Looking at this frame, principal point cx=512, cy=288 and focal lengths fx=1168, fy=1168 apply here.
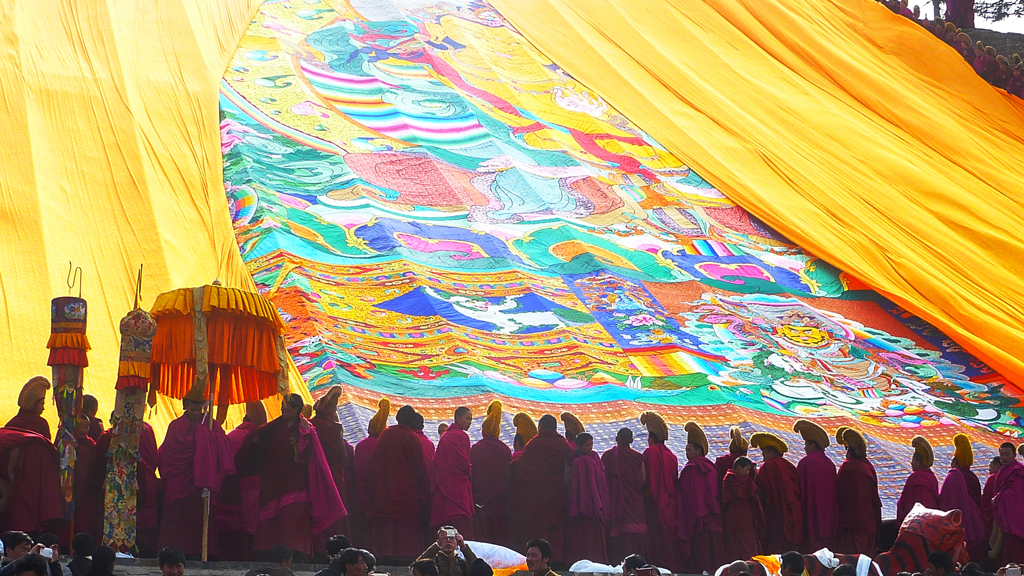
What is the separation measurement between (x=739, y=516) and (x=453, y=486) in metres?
1.65

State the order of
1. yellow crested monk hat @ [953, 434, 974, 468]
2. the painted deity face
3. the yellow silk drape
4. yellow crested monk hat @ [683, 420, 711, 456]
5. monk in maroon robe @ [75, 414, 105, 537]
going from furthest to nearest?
the painted deity face < the yellow silk drape < yellow crested monk hat @ [953, 434, 974, 468] < yellow crested monk hat @ [683, 420, 711, 456] < monk in maroon robe @ [75, 414, 105, 537]

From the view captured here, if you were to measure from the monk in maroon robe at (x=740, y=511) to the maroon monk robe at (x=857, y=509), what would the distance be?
1.81 ft

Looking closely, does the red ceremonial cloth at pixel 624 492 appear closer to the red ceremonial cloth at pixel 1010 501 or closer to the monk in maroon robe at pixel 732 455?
the monk in maroon robe at pixel 732 455

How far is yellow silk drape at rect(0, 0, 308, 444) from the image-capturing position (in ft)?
24.7

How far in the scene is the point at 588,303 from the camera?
357 inches

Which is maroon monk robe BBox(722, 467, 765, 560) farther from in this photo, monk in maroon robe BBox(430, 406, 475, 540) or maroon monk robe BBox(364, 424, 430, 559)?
maroon monk robe BBox(364, 424, 430, 559)

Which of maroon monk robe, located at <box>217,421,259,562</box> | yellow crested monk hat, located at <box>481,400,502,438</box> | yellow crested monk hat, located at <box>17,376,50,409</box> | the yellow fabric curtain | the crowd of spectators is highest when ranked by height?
the crowd of spectators

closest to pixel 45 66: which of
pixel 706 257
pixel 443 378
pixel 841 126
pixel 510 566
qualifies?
pixel 443 378

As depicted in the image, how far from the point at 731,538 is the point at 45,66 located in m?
7.60

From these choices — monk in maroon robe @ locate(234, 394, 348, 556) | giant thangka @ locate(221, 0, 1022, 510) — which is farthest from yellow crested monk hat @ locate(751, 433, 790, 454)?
monk in maroon robe @ locate(234, 394, 348, 556)

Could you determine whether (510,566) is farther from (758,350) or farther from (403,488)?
(758,350)

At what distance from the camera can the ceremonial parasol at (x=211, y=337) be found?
224 inches

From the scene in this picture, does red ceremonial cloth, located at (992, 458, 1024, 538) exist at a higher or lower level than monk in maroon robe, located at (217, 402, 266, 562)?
higher

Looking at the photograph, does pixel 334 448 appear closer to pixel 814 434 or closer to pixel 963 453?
pixel 814 434
